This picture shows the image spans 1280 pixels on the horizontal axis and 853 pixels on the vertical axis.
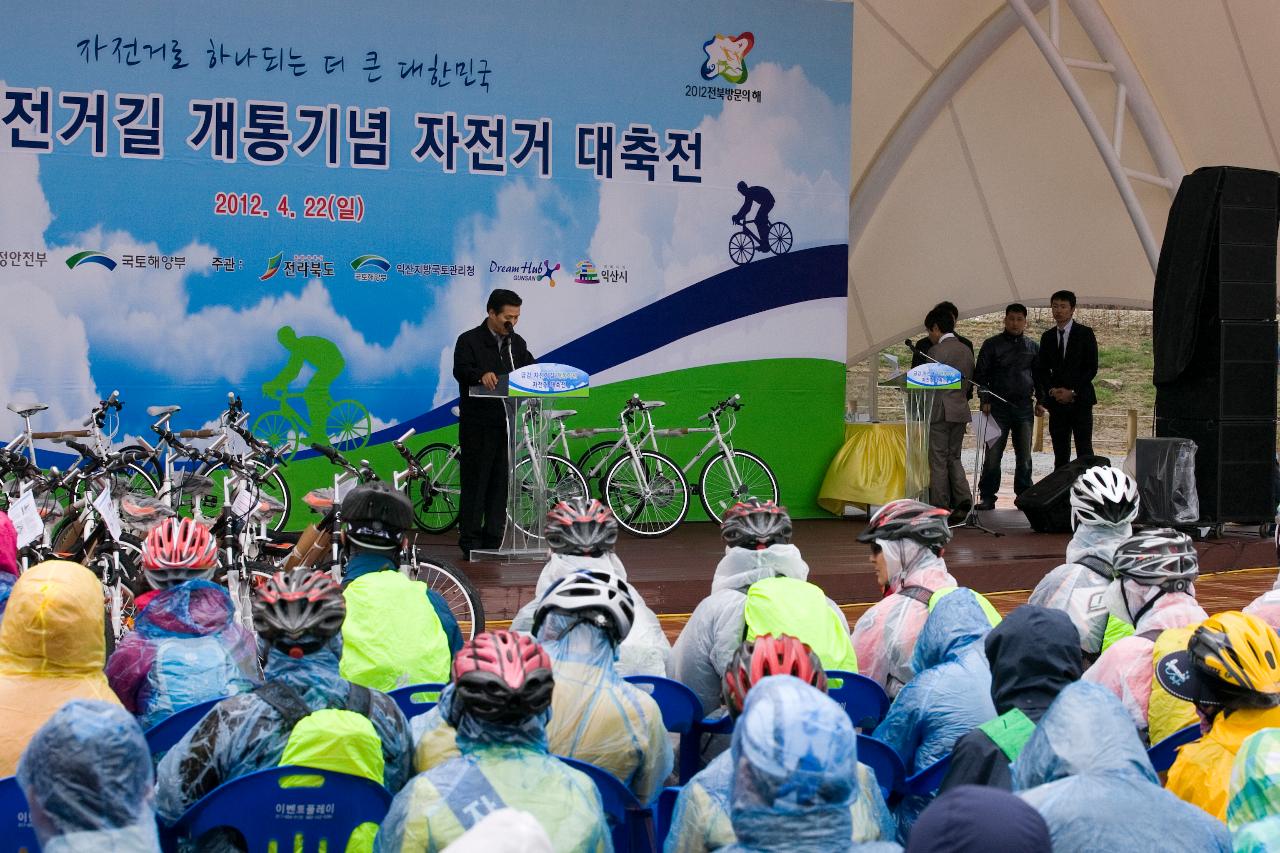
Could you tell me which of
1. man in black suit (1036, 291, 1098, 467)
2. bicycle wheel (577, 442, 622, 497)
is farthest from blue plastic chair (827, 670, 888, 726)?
man in black suit (1036, 291, 1098, 467)

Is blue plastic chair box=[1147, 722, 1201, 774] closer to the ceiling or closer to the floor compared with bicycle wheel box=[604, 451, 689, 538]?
closer to the floor

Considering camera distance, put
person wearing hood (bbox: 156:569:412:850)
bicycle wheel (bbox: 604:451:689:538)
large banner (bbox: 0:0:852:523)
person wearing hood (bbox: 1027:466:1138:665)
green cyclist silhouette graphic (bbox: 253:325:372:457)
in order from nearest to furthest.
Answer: person wearing hood (bbox: 156:569:412:850), person wearing hood (bbox: 1027:466:1138:665), large banner (bbox: 0:0:852:523), green cyclist silhouette graphic (bbox: 253:325:372:457), bicycle wheel (bbox: 604:451:689:538)

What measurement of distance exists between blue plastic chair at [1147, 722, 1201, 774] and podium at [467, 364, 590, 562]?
550 cm

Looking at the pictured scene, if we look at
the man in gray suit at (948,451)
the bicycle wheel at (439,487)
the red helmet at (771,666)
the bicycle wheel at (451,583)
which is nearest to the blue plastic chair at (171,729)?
the red helmet at (771,666)

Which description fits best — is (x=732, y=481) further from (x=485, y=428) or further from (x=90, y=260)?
(x=90, y=260)

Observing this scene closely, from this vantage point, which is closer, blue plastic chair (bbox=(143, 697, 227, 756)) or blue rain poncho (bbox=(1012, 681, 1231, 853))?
blue rain poncho (bbox=(1012, 681, 1231, 853))

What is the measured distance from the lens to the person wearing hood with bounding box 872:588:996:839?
3447 millimetres

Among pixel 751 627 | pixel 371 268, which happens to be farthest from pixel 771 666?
pixel 371 268

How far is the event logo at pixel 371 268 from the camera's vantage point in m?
10.2

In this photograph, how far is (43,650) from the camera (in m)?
3.01

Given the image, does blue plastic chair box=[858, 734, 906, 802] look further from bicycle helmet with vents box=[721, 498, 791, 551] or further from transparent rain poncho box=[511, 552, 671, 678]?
bicycle helmet with vents box=[721, 498, 791, 551]

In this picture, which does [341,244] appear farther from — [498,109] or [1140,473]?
[1140,473]

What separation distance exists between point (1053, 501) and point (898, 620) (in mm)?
6487

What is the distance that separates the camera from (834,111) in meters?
11.5
